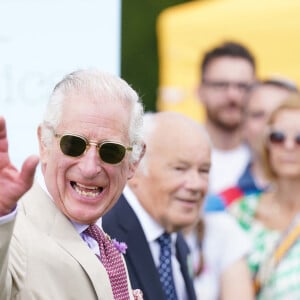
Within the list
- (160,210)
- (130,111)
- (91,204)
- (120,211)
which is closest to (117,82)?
(130,111)

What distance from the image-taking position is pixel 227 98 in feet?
26.6

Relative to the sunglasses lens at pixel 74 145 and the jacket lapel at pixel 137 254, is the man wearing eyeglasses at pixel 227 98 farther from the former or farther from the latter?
the sunglasses lens at pixel 74 145

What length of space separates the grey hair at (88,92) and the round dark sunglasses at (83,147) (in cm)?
8

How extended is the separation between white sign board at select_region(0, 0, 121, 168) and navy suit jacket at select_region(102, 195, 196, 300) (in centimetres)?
271

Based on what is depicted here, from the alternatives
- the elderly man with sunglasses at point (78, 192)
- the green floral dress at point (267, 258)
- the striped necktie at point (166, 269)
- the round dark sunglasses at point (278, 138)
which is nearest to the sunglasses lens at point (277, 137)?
the round dark sunglasses at point (278, 138)

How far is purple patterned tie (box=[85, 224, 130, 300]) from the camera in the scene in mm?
3445

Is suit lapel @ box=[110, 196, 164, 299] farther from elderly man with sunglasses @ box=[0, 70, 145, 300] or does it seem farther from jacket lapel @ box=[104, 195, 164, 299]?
elderly man with sunglasses @ box=[0, 70, 145, 300]

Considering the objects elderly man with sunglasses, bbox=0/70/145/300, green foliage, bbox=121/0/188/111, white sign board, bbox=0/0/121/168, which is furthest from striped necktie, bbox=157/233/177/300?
green foliage, bbox=121/0/188/111

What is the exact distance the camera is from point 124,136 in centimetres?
346

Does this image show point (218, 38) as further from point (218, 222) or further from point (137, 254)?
point (137, 254)

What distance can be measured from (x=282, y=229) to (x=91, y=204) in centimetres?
303

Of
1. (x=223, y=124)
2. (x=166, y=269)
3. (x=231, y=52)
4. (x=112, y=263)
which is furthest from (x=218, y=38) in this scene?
(x=112, y=263)

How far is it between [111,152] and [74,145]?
122 mm

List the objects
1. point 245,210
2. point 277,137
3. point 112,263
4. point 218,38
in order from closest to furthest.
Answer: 1. point 112,263
2. point 245,210
3. point 277,137
4. point 218,38
